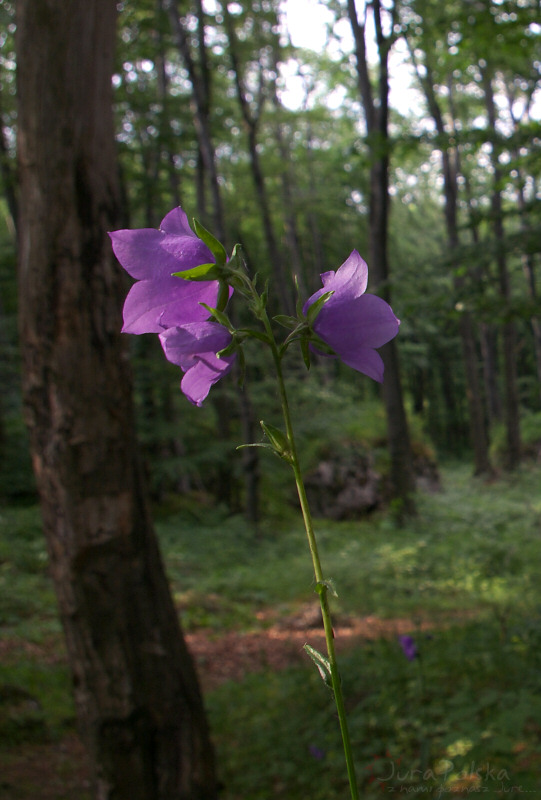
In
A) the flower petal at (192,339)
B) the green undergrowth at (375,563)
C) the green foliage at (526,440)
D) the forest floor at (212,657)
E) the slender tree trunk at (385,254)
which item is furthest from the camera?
the green foliage at (526,440)

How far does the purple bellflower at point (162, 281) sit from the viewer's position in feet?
1.96

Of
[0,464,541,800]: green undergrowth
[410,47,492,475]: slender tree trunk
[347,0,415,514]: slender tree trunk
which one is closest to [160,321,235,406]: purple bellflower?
[0,464,541,800]: green undergrowth

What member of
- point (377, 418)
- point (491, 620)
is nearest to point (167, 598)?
point (491, 620)

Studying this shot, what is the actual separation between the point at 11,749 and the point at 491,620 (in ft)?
10.6

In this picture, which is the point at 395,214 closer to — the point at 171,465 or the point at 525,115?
the point at 525,115

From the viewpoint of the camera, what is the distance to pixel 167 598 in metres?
2.82

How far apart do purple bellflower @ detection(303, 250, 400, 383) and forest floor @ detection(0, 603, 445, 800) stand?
345cm

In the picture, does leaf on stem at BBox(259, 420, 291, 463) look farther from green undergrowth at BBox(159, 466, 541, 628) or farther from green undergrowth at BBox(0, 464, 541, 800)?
green undergrowth at BBox(159, 466, 541, 628)

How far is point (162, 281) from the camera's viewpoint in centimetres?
61

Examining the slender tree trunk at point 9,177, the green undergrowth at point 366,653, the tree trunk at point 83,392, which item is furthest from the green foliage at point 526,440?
the tree trunk at point 83,392

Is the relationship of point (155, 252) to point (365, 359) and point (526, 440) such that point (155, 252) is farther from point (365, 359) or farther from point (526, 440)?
point (526, 440)

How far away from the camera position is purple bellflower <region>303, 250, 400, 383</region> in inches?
24.1

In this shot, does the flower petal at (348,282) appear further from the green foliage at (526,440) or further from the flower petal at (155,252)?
the green foliage at (526,440)

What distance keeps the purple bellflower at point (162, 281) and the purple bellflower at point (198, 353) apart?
34 mm
